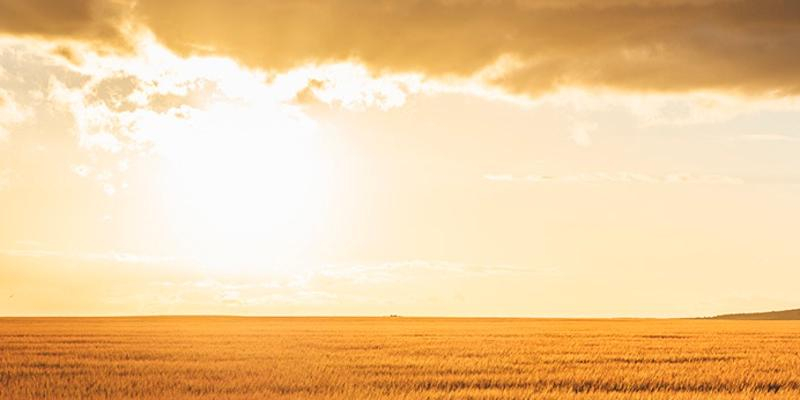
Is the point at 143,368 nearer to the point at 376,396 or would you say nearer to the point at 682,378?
the point at 376,396

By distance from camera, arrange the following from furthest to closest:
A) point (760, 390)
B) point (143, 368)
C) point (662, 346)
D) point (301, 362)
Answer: point (662, 346) → point (301, 362) → point (143, 368) → point (760, 390)

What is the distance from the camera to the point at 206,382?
718 inches

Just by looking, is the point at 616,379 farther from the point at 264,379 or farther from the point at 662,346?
the point at 662,346

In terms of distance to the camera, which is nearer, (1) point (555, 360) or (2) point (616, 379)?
(2) point (616, 379)

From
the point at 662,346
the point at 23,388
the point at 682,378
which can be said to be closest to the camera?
the point at 23,388

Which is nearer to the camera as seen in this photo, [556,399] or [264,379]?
[556,399]

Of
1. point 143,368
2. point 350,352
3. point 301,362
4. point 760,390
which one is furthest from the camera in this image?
point 350,352

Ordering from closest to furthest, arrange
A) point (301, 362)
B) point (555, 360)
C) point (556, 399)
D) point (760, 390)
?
point (556, 399)
point (760, 390)
point (301, 362)
point (555, 360)

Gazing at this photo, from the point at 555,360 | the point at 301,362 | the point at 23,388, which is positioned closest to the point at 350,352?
the point at 301,362

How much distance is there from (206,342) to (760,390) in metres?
21.1

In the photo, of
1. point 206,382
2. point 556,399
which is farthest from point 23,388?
point 556,399

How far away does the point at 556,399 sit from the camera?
1578 centimetres

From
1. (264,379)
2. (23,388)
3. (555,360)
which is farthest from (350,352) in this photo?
(23,388)

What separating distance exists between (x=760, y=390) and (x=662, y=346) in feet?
48.4
